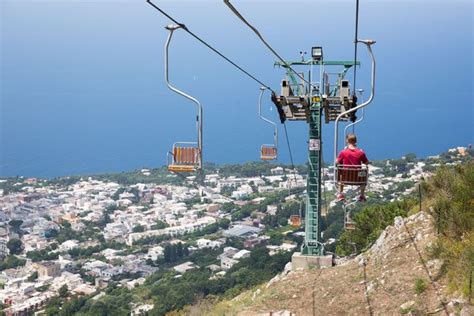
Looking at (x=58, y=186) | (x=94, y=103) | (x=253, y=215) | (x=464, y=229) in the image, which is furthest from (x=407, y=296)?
(x=94, y=103)

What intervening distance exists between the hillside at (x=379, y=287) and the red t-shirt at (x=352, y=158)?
123cm

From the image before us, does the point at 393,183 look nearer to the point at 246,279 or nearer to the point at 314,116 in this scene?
the point at 246,279

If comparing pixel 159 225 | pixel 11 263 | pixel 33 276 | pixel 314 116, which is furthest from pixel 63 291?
pixel 314 116

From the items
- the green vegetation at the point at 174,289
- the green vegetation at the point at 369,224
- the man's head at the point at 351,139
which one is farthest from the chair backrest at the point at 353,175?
the green vegetation at the point at 174,289

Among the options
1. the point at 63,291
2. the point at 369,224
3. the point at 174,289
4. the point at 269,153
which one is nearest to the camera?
the point at 269,153

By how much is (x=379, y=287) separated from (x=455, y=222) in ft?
3.57

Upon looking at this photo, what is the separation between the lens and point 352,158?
5223mm

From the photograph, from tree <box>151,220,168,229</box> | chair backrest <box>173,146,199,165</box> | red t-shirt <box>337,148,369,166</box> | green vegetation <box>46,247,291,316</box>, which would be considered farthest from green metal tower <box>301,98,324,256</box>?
tree <box>151,220,168,229</box>

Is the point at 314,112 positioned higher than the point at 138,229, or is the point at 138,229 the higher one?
the point at 314,112

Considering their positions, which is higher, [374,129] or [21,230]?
[374,129]

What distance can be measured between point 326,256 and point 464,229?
93.1 inches

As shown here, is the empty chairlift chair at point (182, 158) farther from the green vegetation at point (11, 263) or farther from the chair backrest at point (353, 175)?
the green vegetation at point (11, 263)

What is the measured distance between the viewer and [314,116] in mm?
7977

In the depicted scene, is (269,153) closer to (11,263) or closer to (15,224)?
(11,263)
